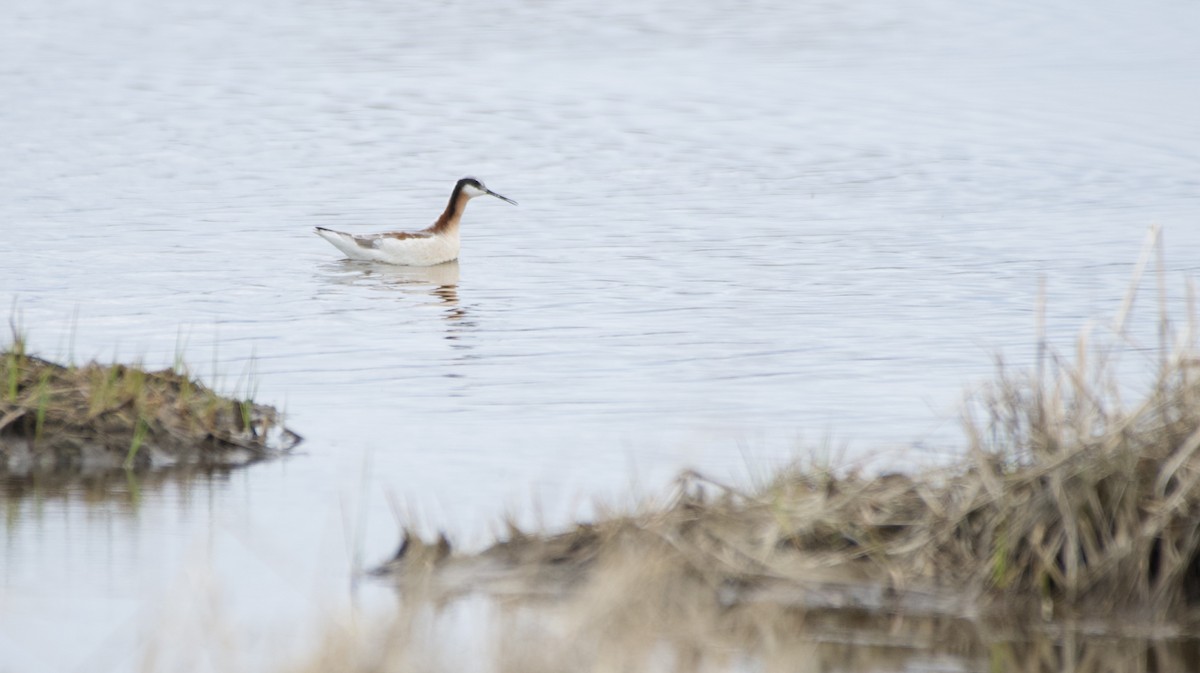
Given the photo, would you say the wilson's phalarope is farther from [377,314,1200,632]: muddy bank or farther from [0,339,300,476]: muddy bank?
[377,314,1200,632]: muddy bank

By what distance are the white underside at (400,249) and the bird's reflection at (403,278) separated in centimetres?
6

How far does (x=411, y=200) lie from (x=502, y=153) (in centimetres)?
362

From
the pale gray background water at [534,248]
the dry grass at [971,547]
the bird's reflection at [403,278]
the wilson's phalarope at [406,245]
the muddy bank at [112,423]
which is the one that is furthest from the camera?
the wilson's phalarope at [406,245]

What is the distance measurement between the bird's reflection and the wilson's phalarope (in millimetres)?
69

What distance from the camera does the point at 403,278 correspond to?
647 inches

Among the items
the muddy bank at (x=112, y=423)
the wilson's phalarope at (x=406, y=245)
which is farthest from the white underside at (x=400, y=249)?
the muddy bank at (x=112, y=423)

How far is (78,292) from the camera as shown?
1425 cm

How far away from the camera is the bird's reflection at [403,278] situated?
15341 mm

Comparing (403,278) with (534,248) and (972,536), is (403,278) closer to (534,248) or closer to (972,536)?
(534,248)

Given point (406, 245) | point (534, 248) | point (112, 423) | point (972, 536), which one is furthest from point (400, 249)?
point (972, 536)

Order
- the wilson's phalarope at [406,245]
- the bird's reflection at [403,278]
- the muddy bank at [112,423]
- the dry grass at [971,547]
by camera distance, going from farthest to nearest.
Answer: the wilson's phalarope at [406,245] → the bird's reflection at [403,278] → the muddy bank at [112,423] → the dry grass at [971,547]

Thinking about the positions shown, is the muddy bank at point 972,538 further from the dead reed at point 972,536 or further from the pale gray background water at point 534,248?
the pale gray background water at point 534,248

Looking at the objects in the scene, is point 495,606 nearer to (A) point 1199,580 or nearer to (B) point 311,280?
(A) point 1199,580

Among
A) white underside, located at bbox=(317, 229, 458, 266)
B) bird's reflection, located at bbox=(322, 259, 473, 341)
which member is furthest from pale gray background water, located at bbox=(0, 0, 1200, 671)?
white underside, located at bbox=(317, 229, 458, 266)
